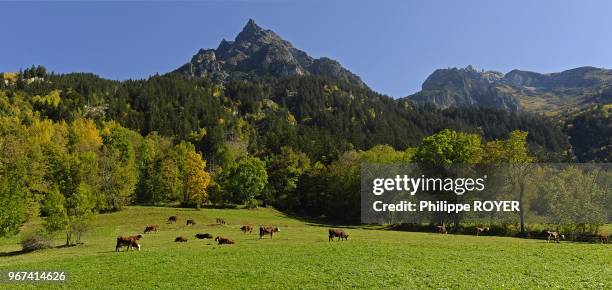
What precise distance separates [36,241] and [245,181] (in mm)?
64868

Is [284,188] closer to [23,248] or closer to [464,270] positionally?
[23,248]

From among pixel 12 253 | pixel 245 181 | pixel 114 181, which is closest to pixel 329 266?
pixel 12 253

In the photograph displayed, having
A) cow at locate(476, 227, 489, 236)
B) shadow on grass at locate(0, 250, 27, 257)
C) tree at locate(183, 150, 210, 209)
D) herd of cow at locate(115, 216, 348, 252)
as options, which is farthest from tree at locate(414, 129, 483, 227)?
shadow on grass at locate(0, 250, 27, 257)

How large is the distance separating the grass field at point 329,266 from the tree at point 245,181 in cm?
6433

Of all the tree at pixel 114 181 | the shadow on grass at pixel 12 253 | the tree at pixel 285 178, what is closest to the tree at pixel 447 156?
the tree at pixel 285 178

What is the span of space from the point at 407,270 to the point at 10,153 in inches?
4184

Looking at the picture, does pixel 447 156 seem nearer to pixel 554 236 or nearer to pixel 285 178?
pixel 554 236

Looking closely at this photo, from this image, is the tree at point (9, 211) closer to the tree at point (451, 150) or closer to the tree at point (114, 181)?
the tree at point (114, 181)

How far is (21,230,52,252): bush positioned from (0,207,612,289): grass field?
2289 millimetres

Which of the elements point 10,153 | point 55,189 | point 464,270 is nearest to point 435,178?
point 464,270

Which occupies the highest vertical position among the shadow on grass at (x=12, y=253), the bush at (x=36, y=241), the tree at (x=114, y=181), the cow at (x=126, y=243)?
the tree at (x=114, y=181)

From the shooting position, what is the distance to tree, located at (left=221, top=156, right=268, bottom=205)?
115250 mm

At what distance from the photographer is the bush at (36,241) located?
52.0 metres

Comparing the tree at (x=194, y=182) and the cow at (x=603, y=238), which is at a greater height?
the tree at (x=194, y=182)
